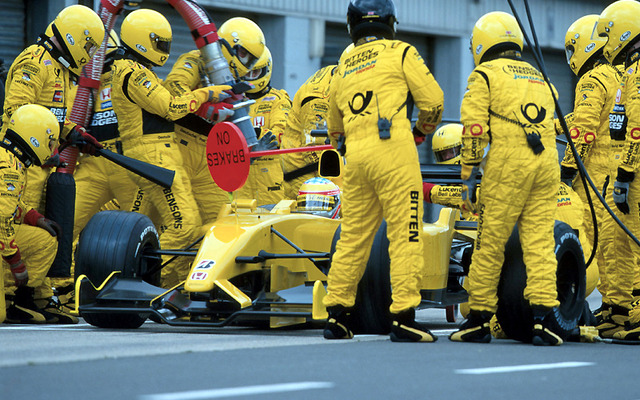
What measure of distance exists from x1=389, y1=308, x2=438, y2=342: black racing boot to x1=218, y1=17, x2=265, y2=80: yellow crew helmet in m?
3.81

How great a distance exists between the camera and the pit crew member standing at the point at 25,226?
729cm

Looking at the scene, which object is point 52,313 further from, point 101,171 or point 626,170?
point 626,170

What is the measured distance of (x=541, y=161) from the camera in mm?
6152

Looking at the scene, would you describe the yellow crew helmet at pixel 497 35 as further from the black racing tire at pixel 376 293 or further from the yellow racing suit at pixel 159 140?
the yellow racing suit at pixel 159 140

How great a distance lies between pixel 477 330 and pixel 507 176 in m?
0.90

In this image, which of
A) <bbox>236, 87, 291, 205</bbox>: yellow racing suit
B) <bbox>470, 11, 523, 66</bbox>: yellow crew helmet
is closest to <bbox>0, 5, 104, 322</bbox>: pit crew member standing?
<bbox>236, 87, 291, 205</bbox>: yellow racing suit

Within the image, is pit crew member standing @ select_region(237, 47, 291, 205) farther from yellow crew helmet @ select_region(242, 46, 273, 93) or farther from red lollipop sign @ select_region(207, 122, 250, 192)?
red lollipop sign @ select_region(207, 122, 250, 192)

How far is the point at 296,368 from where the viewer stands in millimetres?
4555

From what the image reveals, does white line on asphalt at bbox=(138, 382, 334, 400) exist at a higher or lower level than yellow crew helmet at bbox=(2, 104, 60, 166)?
lower

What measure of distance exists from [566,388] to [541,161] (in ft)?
7.07

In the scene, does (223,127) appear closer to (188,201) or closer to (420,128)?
(188,201)

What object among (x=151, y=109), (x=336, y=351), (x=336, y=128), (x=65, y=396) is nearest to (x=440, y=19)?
(x=151, y=109)

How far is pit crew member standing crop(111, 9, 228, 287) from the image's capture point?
7.98m

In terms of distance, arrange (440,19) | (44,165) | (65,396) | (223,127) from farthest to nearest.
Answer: (440,19) < (44,165) < (223,127) < (65,396)
